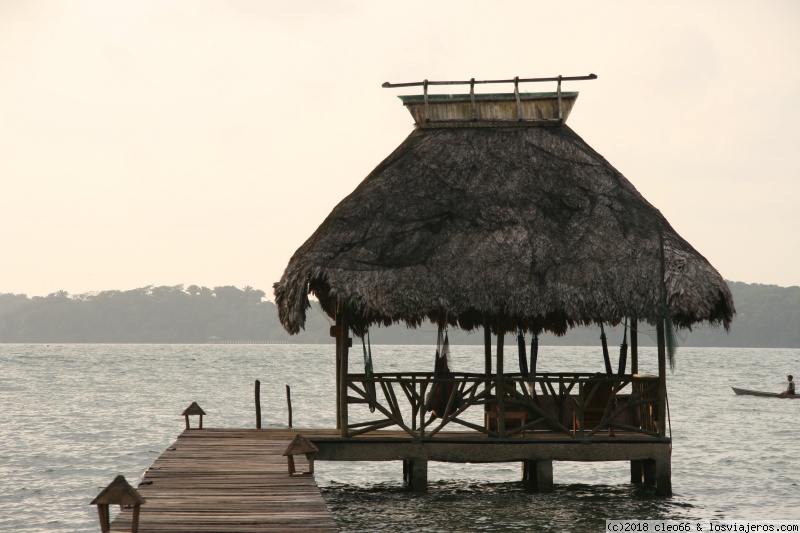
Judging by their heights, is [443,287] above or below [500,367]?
above

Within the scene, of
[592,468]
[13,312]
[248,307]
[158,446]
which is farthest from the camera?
[13,312]

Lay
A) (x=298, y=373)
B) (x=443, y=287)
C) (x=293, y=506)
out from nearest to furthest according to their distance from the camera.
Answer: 1. (x=293, y=506)
2. (x=443, y=287)
3. (x=298, y=373)

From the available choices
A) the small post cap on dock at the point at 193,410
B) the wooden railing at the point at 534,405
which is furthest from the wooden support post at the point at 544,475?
the small post cap on dock at the point at 193,410

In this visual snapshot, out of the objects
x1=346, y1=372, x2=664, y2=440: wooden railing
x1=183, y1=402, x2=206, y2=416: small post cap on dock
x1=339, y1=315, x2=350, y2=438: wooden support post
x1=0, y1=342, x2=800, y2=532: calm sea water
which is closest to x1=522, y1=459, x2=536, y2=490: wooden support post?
x1=0, y1=342, x2=800, y2=532: calm sea water

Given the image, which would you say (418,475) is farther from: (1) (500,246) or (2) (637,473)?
(2) (637,473)

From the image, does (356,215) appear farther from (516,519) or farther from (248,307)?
(248,307)

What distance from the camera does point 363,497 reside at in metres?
18.2

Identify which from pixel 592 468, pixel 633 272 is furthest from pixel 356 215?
pixel 592 468

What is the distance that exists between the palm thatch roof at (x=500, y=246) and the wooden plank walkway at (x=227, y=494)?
225 cm

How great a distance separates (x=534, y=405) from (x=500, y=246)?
2353mm

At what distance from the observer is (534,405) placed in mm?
16375

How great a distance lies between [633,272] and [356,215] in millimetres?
4143

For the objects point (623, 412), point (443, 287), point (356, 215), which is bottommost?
point (623, 412)

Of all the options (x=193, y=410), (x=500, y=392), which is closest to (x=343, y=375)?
(x=500, y=392)
